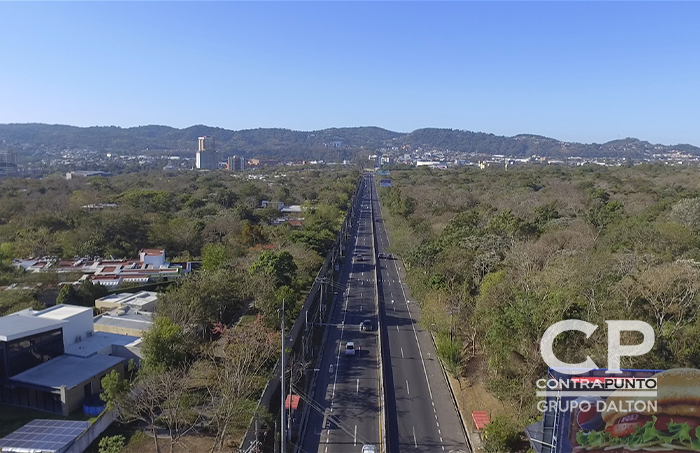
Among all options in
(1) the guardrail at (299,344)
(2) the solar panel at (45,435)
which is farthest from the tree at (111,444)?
(1) the guardrail at (299,344)

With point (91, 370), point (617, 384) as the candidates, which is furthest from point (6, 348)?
point (617, 384)

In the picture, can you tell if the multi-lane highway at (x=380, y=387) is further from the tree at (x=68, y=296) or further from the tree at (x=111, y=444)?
the tree at (x=68, y=296)

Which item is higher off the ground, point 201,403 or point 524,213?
point 524,213

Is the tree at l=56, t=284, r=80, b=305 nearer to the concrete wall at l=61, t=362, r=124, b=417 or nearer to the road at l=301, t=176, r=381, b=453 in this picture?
the concrete wall at l=61, t=362, r=124, b=417

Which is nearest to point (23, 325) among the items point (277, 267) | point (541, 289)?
point (277, 267)

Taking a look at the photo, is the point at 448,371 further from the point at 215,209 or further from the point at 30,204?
the point at 30,204
